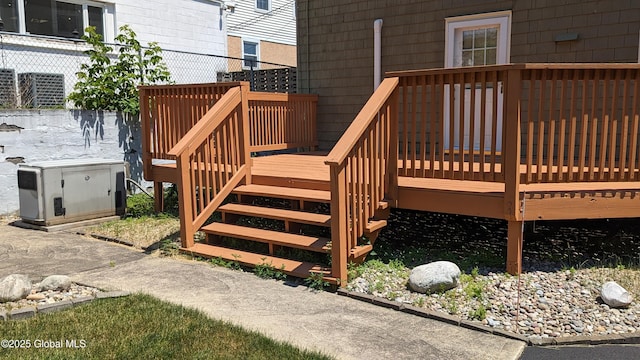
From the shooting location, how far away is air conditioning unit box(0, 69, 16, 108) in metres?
7.72

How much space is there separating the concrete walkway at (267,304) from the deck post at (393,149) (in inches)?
48.9

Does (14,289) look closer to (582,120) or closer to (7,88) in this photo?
(582,120)

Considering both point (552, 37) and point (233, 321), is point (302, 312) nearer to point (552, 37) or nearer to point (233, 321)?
point (233, 321)

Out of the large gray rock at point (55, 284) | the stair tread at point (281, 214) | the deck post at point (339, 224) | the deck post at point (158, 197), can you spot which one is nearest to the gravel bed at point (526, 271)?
the deck post at point (339, 224)

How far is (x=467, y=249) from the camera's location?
17.2 feet

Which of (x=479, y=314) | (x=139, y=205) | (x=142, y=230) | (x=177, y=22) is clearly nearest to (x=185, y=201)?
(x=142, y=230)

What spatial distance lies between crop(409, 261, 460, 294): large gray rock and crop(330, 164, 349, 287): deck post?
0.58 metres

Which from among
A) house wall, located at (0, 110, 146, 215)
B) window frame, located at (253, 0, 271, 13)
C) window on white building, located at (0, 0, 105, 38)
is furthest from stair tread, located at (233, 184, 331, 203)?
window frame, located at (253, 0, 271, 13)

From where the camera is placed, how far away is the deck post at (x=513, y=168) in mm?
4191

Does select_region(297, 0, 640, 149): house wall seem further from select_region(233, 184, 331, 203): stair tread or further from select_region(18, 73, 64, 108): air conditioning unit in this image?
select_region(18, 73, 64, 108): air conditioning unit

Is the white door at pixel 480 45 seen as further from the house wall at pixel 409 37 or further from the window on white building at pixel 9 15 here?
the window on white building at pixel 9 15

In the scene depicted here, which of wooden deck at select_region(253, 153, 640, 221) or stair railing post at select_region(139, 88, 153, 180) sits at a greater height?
stair railing post at select_region(139, 88, 153, 180)

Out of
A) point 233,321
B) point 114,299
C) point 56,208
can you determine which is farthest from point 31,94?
point 233,321

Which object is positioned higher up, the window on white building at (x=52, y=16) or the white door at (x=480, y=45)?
the window on white building at (x=52, y=16)
